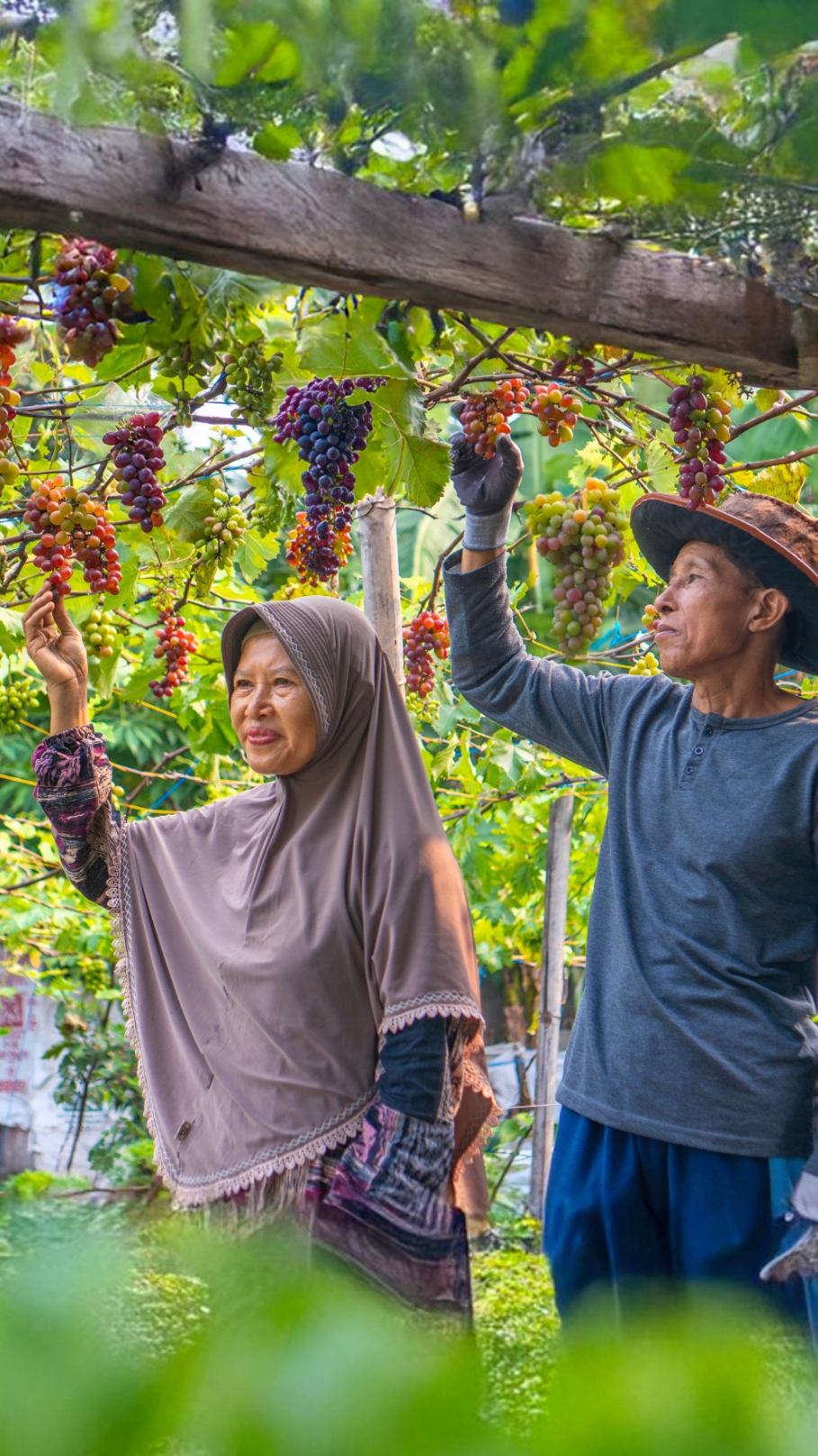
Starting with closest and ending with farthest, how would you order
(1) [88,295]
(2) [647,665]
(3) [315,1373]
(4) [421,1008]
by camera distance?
1. (3) [315,1373]
2. (1) [88,295]
3. (4) [421,1008]
4. (2) [647,665]

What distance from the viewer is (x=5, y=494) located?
2668 mm

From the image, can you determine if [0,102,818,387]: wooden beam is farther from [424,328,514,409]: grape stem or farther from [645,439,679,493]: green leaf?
[645,439,679,493]: green leaf

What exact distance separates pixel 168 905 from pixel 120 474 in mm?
861

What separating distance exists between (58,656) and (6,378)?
0.71m

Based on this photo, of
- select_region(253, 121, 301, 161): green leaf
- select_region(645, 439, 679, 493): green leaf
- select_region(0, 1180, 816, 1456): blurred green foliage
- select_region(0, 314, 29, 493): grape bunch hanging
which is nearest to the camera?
select_region(0, 1180, 816, 1456): blurred green foliage

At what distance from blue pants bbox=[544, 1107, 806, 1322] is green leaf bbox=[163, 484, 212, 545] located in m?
1.43

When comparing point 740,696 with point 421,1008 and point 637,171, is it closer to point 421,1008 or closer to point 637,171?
point 421,1008

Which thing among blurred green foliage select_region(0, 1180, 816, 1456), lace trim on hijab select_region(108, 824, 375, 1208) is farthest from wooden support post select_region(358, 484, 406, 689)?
blurred green foliage select_region(0, 1180, 816, 1456)

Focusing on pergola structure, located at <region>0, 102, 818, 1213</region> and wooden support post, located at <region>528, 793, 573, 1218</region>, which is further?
wooden support post, located at <region>528, 793, 573, 1218</region>

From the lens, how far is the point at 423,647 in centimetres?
338

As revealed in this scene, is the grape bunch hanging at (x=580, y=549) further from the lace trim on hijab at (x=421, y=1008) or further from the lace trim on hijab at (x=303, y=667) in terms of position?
the lace trim on hijab at (x=421, y=1008)

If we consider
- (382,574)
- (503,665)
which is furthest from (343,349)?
(382,574)

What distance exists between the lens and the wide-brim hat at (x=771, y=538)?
2215 millimetres

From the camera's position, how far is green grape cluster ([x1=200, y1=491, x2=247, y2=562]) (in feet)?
8.80
